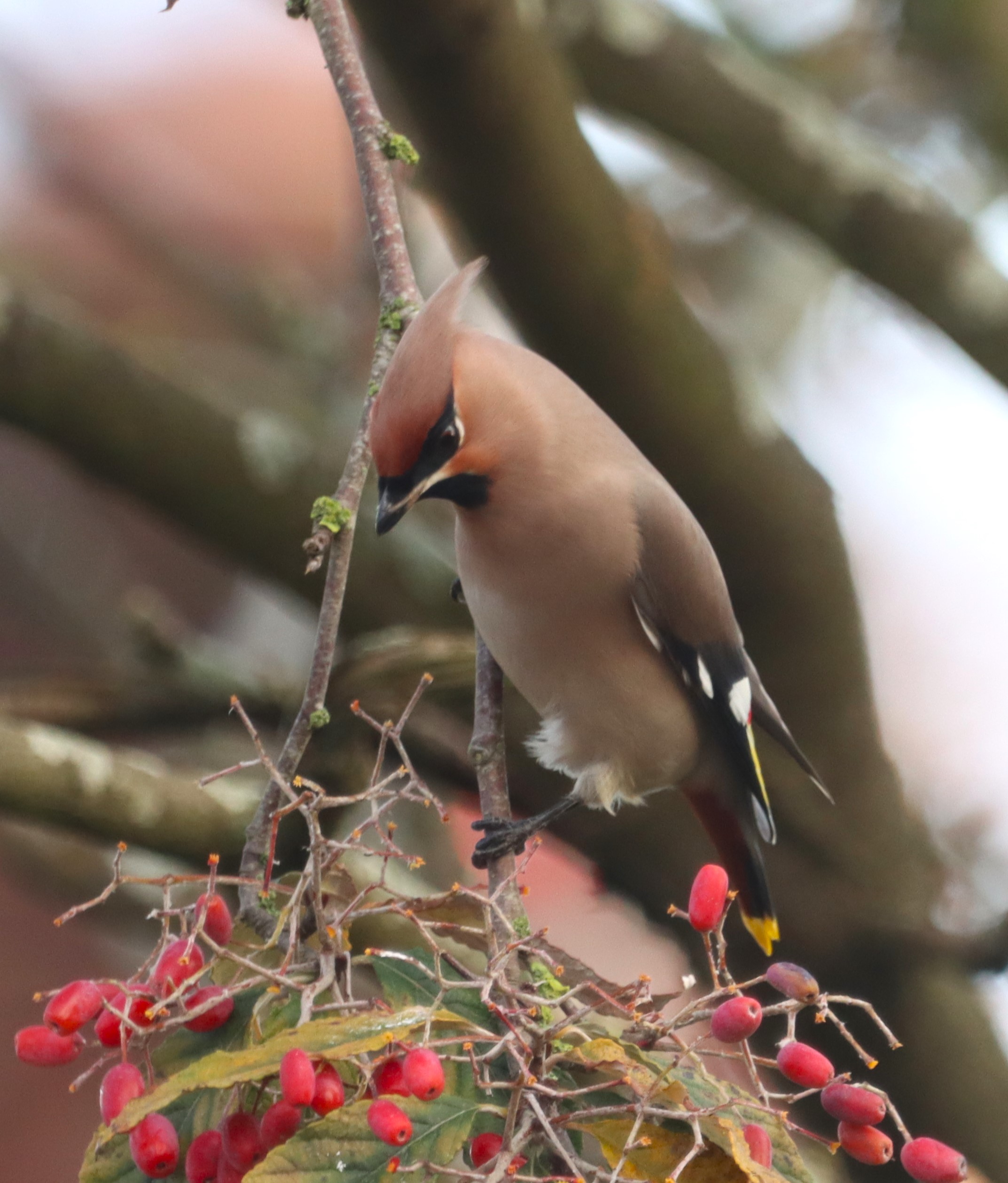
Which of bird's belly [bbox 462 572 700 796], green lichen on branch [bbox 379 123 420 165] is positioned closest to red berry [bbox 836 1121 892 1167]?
bird's belly [bbox 462 572 700 796]

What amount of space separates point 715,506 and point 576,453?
0.68 meters

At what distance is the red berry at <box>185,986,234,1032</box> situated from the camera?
1.15 m

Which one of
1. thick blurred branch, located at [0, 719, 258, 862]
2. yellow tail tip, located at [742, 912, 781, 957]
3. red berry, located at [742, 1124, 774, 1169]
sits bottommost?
thick blurred branch, located at [0, 719, 258, 862]

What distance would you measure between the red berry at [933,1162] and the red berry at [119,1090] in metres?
0.62

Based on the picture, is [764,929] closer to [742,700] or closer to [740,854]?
[740,854]

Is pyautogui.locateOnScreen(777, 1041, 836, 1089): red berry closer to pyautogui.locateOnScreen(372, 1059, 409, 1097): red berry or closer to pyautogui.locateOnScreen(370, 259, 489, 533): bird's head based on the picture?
pyautogui.locateOnScreen(372, 1059, 409, 1097): red berry

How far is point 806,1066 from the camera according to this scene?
115cm

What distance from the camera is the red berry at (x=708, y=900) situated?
4.08ft

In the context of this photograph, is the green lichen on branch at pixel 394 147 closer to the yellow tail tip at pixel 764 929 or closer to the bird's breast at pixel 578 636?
the bird's breast at pixel 578 636

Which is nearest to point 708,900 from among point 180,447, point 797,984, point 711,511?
point 797,984

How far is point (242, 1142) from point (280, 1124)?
59mm

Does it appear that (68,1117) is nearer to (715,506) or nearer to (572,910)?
(572,910)

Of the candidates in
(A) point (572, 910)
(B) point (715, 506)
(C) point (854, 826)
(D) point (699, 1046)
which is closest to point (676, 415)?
(B) point (715, 506)

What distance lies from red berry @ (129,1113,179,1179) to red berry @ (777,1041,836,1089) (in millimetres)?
496
